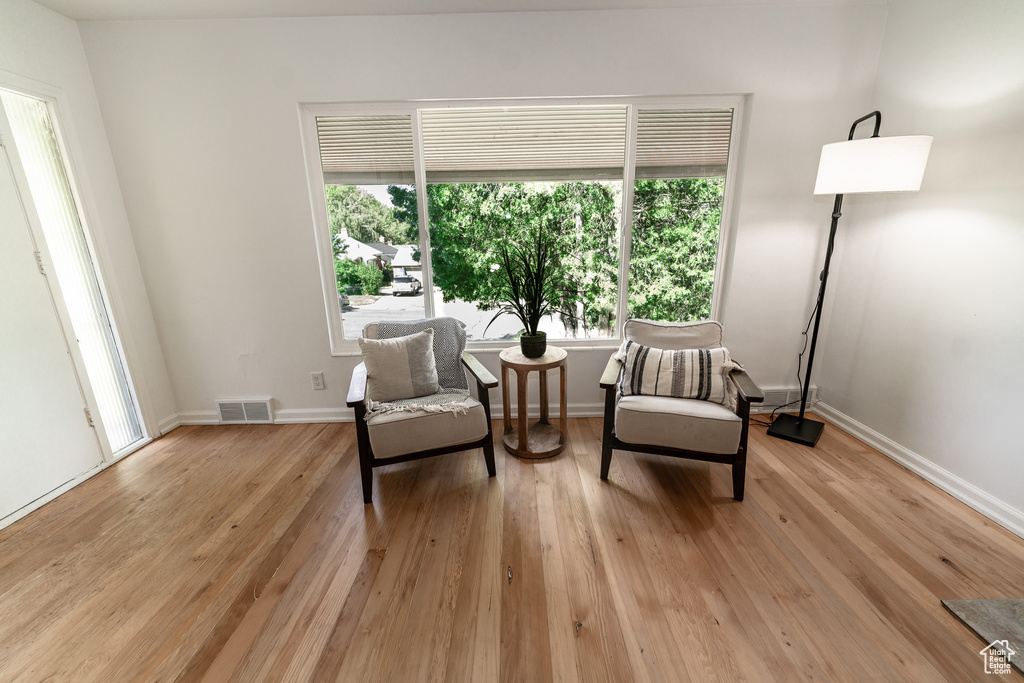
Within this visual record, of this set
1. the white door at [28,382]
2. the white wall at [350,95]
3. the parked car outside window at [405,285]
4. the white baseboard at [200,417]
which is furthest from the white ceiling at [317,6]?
the white baseboard at [200,417]

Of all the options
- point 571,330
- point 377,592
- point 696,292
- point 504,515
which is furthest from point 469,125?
point 377,592

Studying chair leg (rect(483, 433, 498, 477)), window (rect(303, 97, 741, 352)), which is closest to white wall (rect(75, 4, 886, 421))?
window (rect(303, 97, 741, 352))

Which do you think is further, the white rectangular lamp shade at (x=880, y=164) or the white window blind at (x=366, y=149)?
the white window blind at (x=366, y=149)

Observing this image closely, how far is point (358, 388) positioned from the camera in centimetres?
223

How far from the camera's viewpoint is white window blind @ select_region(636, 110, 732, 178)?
275 centimetres

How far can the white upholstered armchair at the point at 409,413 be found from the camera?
2121 millimetres

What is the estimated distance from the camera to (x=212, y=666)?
1.37m

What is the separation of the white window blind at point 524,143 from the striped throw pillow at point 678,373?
4.48ft

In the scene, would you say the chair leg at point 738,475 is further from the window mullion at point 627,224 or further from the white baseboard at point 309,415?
the white baseboard at point 309,415

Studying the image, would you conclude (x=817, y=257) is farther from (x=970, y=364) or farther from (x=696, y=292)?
(x=970, y=364)

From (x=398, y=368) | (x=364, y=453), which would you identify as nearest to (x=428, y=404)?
(x=398, y=368)

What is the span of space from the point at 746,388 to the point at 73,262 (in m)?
4.13

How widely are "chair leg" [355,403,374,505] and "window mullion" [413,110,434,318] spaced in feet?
3.66

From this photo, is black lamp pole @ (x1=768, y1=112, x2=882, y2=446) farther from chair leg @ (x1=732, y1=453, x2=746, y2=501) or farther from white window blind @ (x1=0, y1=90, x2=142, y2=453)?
white window blind @ (x1=0, y1=90, x2=142, y2=453)
